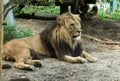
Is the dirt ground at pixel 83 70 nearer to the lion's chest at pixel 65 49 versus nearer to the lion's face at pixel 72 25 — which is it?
the lion's chest at pixel 65 49

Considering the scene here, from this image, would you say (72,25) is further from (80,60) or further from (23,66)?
(23,66)

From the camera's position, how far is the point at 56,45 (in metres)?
7.01

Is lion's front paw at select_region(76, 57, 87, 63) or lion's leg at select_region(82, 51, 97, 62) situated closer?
lion's front paw at select_region(76, 57, 87, 63)

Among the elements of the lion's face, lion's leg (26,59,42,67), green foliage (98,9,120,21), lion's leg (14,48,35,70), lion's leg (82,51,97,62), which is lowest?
green foliage (98,9,120,21)

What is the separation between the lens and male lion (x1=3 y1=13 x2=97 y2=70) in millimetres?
6770

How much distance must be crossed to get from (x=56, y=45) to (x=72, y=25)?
466 millimetres

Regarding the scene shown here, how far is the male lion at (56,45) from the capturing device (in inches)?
267

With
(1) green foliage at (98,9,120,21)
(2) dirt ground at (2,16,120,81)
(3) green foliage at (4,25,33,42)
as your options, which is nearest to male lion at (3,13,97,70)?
(2) dirt ground at (2,16,120,81)

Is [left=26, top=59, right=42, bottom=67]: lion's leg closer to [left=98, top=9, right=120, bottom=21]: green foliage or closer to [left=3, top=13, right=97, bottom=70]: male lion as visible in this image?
[left=3, top=13, right=97, bottom=70]: male lion

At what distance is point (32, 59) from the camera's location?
6844 millimetres

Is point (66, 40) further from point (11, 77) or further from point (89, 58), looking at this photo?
point (11, 77)

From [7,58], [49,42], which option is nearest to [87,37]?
[49,42]

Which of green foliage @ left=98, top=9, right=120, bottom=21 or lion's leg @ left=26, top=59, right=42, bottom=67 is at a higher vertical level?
lion's leg @ left=26, top=59, right=42, bottom=67

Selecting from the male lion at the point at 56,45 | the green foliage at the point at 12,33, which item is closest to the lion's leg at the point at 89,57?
the male lion at the point at 56,45
